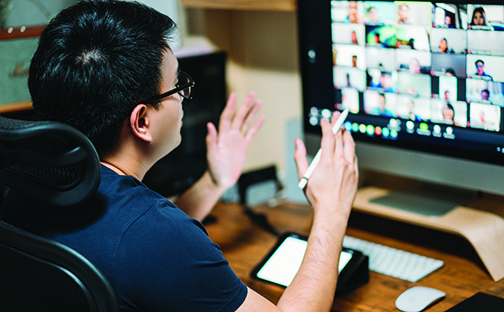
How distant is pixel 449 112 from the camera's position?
3.76 ft

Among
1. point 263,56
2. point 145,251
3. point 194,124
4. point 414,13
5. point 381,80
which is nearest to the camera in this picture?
point 145,251

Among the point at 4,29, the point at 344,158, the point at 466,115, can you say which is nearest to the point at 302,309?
the point at 344,158

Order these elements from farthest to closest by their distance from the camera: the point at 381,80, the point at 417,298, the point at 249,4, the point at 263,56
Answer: the point at 263,56 → the point at 249,4 → the point at 381,80 → the point at 417,298

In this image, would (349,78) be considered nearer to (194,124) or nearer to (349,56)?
(349,56)

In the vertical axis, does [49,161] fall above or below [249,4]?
below

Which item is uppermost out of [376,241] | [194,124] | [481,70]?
[481,70]

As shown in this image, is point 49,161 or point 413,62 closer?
point 49,161

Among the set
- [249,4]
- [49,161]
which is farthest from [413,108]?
[49,161]

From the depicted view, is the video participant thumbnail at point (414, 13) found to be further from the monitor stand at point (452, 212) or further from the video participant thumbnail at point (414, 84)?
the monitor stand at point (452, 212)

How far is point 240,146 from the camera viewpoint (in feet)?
4.41

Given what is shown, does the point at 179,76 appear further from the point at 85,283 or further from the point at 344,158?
the point at 85,283

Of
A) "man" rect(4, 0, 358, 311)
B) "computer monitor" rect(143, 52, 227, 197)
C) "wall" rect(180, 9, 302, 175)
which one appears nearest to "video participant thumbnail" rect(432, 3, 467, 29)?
"man" rect(4, 0, 358, 311)

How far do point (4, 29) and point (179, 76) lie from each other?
71cm

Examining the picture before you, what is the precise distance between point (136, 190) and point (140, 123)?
0.45 ft
